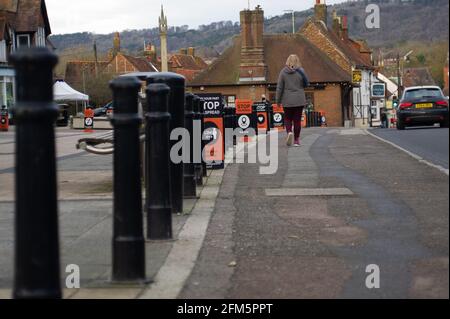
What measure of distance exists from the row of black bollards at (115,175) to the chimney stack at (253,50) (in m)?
58.7

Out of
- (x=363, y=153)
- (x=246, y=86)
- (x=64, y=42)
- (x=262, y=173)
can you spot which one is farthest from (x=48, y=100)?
→ (x=64, y=42)

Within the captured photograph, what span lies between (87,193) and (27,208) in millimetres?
6944

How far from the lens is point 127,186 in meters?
5.52

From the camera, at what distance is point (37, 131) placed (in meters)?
4.00

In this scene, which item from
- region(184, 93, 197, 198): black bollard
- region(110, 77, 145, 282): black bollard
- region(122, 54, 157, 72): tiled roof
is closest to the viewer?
region(110, 77, 145, 282): black bollard

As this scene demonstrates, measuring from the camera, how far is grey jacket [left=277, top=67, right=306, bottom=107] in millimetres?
16938

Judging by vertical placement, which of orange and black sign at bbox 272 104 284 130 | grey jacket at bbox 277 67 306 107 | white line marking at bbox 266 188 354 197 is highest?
grey jacket at bbox 277 67 306 107

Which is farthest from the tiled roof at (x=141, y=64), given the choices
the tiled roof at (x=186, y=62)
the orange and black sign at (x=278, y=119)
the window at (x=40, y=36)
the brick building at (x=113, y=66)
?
the orange and black sign at (x=278, y=119)

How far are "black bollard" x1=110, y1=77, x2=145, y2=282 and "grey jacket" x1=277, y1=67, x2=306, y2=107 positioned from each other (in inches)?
454

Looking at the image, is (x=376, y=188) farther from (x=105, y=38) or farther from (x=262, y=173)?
(x=105, y=38)

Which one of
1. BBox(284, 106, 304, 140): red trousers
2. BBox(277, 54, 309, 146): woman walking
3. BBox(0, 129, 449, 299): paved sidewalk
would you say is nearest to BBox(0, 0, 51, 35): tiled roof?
BBox(277, 54, 309, 146): woman walking

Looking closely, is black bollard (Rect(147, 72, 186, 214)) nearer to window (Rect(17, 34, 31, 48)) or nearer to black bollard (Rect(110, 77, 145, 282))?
black bollard (Rect(110, 77, 145, 282))

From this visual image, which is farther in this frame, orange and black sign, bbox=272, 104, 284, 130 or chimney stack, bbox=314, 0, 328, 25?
chimney stack, bbox=314, 0, 328, 25

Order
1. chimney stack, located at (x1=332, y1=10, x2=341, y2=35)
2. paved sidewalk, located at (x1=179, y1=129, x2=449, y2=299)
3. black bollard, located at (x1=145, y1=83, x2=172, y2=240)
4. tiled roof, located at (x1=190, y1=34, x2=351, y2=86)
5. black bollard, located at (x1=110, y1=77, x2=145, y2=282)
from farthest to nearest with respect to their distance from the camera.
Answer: chimney stack, located at (x1=332, y1=10, x2=341, y2=35), tiled roof, located at (x1=190, y1=34, x2=351, y2=86), black bollard, located at (x1=145, y1=83, x2=172, y2=240), black bollard, located at (x1=110, y1=77, x2=145, y2=282), paved sidewalk, located at (x1=179, y1=129, x2=449, y2=299)
